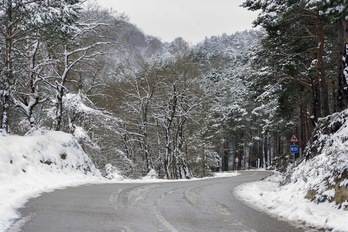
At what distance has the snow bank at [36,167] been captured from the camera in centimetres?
1045

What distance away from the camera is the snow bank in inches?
412

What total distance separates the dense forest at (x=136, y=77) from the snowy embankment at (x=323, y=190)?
5.95ft

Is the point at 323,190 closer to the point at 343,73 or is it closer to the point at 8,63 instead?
the point at 343,73

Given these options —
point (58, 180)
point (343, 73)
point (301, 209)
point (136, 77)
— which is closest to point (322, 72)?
point (343, 73)

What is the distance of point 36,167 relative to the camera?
50.6 ft

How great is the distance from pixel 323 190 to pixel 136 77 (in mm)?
29629

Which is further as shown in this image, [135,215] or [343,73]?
[343,73]

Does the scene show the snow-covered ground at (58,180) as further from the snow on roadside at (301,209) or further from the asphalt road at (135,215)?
the asphalt road at (135,215)

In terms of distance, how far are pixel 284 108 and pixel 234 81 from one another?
47.9 meters

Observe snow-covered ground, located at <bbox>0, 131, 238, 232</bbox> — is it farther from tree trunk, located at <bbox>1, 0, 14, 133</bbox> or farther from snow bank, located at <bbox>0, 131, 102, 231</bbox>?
tree trunk, located at <bbox>1, 0, 14, 133</bbox>

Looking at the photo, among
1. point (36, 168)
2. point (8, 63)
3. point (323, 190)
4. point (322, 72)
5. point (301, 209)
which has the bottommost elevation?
point (301, 209)

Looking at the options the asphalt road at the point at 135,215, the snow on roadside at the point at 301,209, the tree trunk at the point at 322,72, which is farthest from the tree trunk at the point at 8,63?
the tree trunk at the point at 322,72

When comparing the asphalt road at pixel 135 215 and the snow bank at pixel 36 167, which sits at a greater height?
the snow bank at pixel 36 167

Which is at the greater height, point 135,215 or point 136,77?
point 136,77
